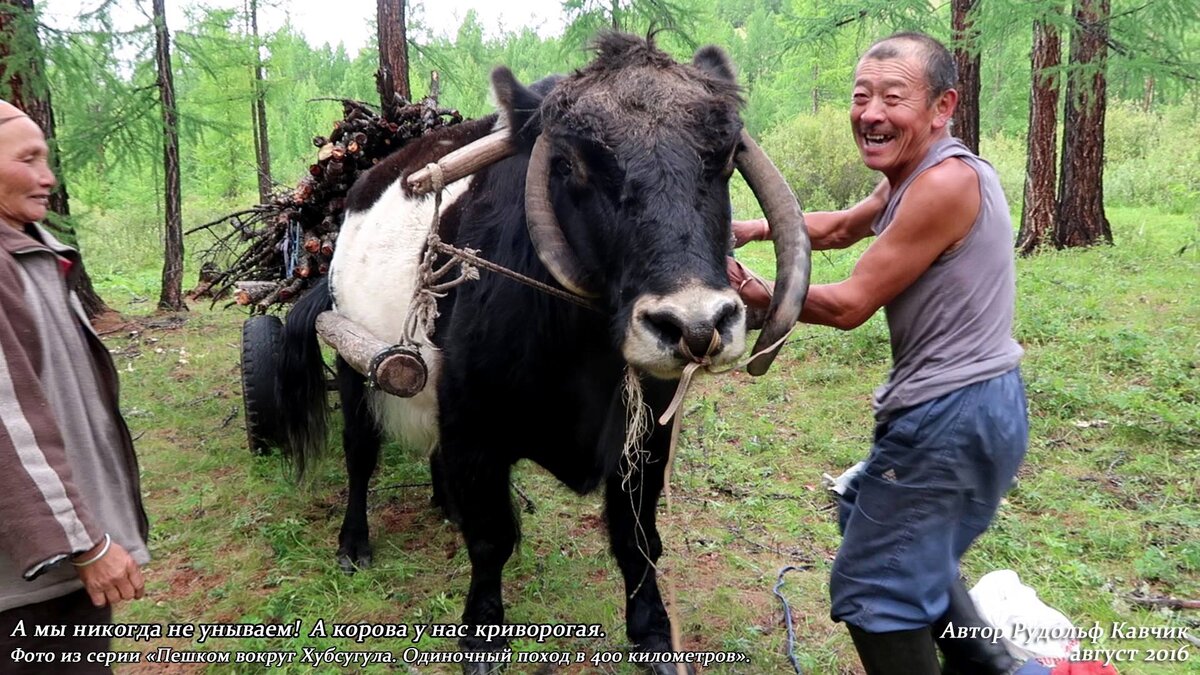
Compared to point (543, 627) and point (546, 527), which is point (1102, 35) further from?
point (543, 627)

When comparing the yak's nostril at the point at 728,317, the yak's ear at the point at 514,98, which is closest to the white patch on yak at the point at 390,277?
the yak's ear at the point at 514,98

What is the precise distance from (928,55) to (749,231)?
908 millimetres

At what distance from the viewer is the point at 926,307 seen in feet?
6.79

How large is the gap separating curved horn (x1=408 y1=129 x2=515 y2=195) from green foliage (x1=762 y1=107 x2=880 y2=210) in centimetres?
1736

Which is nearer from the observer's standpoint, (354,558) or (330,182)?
(354,558)

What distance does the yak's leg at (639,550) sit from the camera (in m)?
3.14

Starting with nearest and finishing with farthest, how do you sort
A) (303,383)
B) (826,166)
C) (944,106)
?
1. (944,106)
2. (303,383)
3. (826,166)

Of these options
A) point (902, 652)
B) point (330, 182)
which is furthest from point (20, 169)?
point (330, 182)

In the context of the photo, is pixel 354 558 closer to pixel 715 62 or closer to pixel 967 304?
pixel 715 62

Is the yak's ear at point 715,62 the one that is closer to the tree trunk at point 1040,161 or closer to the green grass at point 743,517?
the green grass at point 743,517

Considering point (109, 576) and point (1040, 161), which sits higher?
point (1040, 161)

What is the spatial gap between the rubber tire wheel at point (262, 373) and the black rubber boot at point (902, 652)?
3803mm

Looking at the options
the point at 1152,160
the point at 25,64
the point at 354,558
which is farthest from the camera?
the point at 1152,160

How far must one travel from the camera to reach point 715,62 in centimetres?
278
